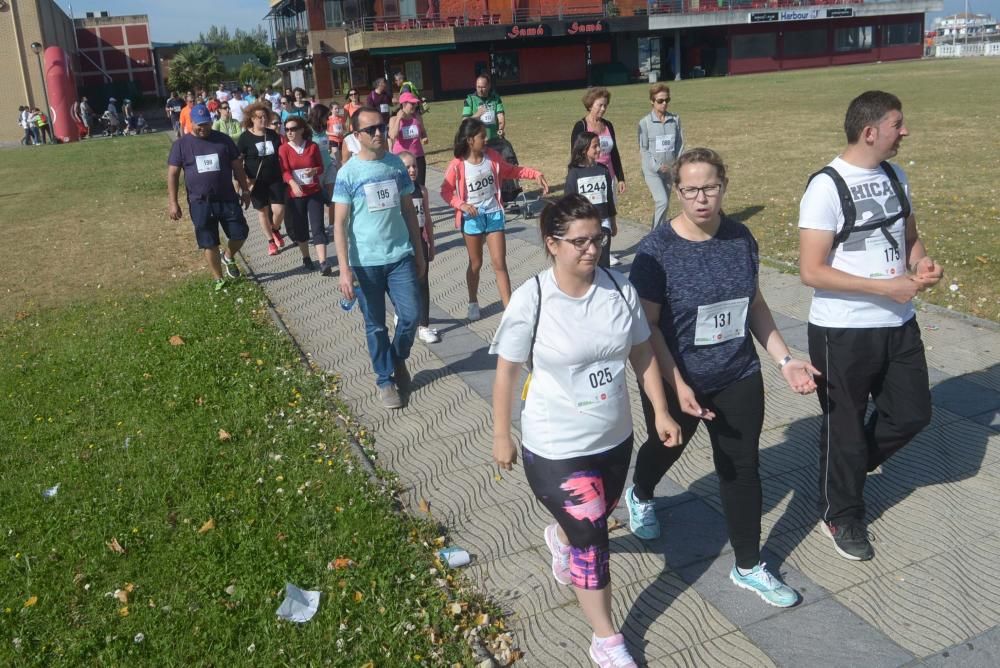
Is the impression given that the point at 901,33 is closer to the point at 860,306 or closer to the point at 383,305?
the point at 383,305

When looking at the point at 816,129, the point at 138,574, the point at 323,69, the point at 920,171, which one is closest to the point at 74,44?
the point at 323,69

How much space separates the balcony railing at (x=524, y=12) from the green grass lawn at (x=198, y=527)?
53.2 metres

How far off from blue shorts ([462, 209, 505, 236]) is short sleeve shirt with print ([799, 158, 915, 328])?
405cm

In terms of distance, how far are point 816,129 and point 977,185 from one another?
9.86m

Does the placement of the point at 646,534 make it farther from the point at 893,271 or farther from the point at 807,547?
the point at 893,271

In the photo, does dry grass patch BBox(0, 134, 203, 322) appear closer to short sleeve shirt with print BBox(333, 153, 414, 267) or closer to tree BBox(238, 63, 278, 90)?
short sleeve shirt with print BBox(333, 153, 414, 267)

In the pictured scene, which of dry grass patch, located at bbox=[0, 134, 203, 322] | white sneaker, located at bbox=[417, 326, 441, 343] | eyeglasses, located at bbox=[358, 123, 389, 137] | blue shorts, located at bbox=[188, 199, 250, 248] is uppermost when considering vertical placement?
eyeglasses, located at bbox=[358, 123, 389, 137]

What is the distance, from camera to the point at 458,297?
930 cm

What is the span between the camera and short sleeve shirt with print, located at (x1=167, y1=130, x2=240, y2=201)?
30.8 ft

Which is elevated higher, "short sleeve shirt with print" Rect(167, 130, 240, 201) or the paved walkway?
"short sleeve shirt with print" Rect(167, 130, 240, 201)

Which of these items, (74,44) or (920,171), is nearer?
(920,171)

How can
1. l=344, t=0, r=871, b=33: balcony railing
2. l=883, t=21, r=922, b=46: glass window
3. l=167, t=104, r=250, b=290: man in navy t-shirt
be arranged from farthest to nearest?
1. l=883, t=21, r=922, b=46: glass window
2. l=344, t=0, r=871, b=33: balcony railing
3. l=167, t=104, r=250, b=290: man in navy t-shirt

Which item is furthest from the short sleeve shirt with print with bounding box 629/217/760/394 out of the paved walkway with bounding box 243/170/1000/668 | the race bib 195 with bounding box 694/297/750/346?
the paved walkway with bounding box 243/170/1000/668

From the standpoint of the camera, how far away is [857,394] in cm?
410
